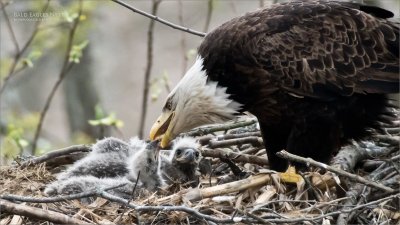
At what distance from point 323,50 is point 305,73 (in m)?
0.19

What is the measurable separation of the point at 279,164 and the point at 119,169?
1024mm

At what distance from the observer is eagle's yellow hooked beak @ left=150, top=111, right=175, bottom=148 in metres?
6.90

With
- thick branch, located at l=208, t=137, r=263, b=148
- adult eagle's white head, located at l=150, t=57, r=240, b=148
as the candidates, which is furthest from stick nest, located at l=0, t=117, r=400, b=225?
adult eagle's white head, located at l=150, t=57, r=240, b=148

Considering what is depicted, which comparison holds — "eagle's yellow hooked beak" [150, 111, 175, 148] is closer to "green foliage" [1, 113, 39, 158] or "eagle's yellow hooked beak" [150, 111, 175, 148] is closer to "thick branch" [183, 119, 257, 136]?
"thick branch" [183, 119, 257, 136]

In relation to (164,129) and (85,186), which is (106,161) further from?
(85,186)

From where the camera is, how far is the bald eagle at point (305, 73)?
22.2 ft

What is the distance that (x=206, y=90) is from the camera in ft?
22.8

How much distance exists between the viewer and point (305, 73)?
678 centimetres

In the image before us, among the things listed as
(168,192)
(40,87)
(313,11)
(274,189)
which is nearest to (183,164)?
(168,192)

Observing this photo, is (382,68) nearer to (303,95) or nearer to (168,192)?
(303,95)

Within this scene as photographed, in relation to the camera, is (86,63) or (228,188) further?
(86,63)

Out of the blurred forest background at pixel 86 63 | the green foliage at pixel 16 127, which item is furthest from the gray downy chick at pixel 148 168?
the green foliage at pixel 16 127

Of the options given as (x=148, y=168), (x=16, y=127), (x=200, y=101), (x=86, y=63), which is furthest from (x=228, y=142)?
(x=86, y=63)

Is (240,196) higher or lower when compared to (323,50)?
lower
